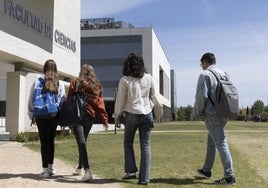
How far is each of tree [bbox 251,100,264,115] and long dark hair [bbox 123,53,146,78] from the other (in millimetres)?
121554

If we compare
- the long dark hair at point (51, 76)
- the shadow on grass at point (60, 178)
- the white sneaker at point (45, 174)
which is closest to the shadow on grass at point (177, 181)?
the shadow on grass at point (60, 178)

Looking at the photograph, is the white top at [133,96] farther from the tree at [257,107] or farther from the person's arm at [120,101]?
the tree at [257,107]

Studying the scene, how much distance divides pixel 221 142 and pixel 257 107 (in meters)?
128

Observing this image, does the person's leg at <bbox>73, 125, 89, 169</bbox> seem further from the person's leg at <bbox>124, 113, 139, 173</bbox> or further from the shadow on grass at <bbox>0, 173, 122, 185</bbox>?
the person's leg at <bbox>124, 113, 139, 173</bbox>

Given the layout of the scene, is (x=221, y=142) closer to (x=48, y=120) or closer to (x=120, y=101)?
(x=120, y=101)

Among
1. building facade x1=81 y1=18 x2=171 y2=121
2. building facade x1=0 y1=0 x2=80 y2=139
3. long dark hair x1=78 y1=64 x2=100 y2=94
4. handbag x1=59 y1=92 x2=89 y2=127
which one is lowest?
handbag x1=59 y1=92 x2=89 y2=127

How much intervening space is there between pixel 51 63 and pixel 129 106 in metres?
1.52

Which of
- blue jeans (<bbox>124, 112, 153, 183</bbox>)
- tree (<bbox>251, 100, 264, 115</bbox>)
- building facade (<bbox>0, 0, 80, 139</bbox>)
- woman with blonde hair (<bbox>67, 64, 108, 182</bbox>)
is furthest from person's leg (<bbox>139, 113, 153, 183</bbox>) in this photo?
tree (<bbox>251, 100, 264, 115</bbox>)

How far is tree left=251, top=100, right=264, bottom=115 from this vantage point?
126m

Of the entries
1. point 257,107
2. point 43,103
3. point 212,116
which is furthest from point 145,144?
point 257,107

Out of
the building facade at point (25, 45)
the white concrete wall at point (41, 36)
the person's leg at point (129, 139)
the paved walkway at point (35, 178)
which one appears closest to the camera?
the paved walkway at point (35, 178)

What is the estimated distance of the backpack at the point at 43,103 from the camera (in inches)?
287

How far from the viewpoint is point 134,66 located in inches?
281

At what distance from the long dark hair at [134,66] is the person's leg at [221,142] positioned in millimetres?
1321
